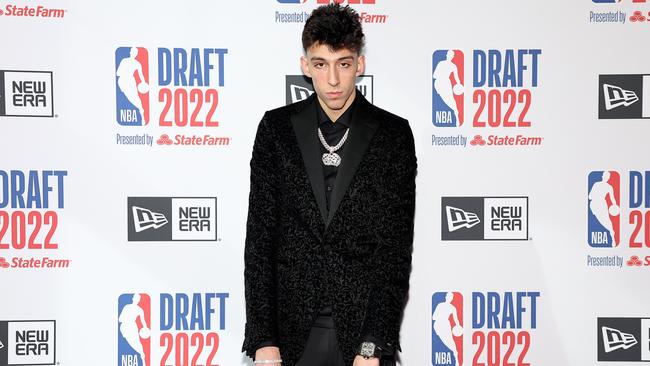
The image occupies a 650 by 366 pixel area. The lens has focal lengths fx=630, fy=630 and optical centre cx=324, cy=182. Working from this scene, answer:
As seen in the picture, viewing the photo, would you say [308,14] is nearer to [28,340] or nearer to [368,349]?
[368,349]

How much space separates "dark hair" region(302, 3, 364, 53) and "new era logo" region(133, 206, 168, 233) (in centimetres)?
114

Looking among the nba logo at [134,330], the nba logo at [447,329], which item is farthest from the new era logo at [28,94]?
the nba logo at [447,329]

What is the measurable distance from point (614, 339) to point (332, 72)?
1.86 metres

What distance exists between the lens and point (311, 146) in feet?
6.63

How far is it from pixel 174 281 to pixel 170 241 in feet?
0.58

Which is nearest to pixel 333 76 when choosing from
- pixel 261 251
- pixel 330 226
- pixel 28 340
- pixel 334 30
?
pixel 334 30

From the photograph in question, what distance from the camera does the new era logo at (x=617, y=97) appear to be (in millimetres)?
2814

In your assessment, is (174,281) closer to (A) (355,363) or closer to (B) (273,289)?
(B) (273,289)

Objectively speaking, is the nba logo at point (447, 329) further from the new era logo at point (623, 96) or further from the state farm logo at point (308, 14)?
the state farm logo at point (308, 14)

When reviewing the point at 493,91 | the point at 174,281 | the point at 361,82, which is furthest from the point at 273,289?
the point at 493,91

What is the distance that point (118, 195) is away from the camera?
108 inches

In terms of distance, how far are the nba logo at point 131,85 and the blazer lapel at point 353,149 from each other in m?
1.12

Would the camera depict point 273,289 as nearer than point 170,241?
Yes

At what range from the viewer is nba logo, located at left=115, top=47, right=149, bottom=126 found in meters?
2.73
